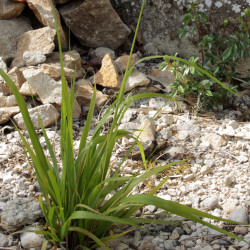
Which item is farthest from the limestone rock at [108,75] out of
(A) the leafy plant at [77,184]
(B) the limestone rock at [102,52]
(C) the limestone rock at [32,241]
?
(C) the limestone rock at [32,241]

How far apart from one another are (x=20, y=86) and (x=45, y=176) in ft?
4.44

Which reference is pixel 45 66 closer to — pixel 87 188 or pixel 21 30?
pixel 21 30

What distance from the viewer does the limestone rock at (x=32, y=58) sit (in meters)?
2.76

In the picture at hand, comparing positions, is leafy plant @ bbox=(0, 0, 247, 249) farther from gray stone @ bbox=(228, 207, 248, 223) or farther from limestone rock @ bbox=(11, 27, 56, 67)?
limestone rock @ bbox=(11, 27, 56, 67)

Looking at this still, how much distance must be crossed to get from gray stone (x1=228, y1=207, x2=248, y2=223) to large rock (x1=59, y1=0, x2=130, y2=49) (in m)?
1.99

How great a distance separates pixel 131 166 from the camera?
6.91ft

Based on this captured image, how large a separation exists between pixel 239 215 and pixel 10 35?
7.65ft

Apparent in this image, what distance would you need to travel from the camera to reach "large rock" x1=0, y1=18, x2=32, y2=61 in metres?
3.01

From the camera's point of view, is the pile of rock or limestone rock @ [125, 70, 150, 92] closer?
the pile of rock

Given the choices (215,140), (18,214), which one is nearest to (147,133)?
(215,140)

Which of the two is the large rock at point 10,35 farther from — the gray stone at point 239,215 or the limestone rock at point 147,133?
the gray stone at point 239,215

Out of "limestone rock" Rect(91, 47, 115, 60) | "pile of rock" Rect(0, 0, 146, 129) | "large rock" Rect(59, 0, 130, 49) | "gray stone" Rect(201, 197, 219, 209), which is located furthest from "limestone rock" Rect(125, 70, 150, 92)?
"gray stone" Rect(201, 197, 219, 209)

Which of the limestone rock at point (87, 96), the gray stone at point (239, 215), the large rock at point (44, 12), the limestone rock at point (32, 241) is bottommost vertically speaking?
the limestone rock at point (32, 241)

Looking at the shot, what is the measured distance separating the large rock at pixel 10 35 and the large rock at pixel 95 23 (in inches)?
14.9
